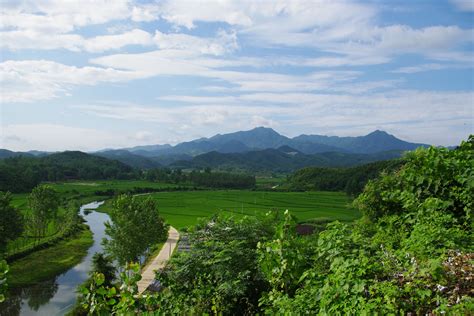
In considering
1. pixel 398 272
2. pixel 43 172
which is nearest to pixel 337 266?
pixel 398 272

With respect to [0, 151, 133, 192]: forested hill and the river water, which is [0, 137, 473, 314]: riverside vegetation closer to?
the river water

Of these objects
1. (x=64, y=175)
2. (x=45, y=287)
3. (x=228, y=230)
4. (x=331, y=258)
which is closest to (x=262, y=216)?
(x=228, y=230)

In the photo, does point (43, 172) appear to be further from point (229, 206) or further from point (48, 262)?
point (48, 262)

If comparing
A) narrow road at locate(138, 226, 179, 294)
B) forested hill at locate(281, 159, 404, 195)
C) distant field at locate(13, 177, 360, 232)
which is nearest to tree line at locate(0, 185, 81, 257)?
distant field at locate(13, 177, 360, 232)

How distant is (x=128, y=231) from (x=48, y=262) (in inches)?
569

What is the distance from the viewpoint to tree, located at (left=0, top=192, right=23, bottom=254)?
34.5 meters

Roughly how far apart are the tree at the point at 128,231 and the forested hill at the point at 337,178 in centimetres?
6626

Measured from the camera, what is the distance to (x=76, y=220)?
200ft

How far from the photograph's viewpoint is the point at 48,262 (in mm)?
39875

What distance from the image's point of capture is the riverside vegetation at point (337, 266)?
156 inches

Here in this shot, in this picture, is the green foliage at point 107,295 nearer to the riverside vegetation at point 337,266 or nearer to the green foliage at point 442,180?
the riverside vegetation at point 337,266

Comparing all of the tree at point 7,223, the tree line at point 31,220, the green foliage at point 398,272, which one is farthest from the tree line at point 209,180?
the green foliage at point 398,272

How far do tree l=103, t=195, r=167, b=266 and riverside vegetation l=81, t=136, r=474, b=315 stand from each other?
2547 cm

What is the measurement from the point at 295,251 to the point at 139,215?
30.3 metres
